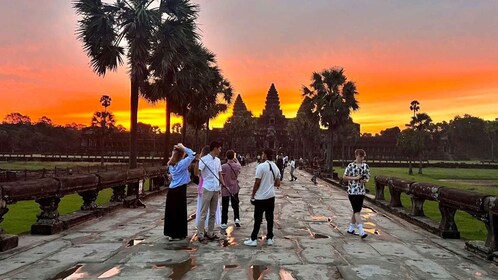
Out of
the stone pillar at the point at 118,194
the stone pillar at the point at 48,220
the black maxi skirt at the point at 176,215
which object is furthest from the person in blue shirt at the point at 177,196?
the stone pillar at the point at 118,194

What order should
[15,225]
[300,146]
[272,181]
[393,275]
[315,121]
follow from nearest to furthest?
[393,275]
[272,181]
[15,225]
[315,121]
[300,146]

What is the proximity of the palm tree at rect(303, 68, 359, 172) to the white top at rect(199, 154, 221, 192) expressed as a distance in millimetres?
26513

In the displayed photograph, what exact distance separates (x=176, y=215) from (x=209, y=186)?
0.84m

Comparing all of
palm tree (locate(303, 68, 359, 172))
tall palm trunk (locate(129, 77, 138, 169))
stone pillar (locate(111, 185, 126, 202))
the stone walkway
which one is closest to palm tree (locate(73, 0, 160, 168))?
tall palm trunk (locate(129, 77, 138, 169))

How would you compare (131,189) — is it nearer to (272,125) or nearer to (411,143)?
(411,143)

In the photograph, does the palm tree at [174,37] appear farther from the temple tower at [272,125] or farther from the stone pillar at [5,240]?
the temple tower at [272,125]

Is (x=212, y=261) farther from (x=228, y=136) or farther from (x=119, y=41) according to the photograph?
(x=228, y=136)

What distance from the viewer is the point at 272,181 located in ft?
25.2

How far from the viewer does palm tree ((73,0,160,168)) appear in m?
17.0

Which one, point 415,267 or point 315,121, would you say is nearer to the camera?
point 415,267

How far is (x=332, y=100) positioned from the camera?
3472cm

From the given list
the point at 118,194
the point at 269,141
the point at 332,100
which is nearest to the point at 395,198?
the point at 118,194

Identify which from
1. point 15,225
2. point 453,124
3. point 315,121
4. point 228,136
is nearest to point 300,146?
point 228,136

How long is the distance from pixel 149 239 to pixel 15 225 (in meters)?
4.51
